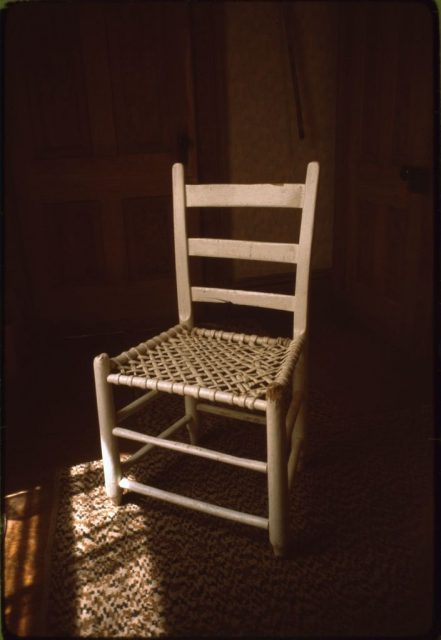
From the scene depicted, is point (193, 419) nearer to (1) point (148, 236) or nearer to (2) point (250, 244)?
(2) point (250, 244)

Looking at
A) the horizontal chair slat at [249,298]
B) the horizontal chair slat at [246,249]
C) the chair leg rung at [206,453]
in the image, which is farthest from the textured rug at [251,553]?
the horizontal chair slat at [246,249]

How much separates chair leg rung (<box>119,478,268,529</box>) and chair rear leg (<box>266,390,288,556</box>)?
40 mm

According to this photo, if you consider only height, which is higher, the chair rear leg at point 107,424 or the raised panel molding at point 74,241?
the raised panel molding at point 74,241

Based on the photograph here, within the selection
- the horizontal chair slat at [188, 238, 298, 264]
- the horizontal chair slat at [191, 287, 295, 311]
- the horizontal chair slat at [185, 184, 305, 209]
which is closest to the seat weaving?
the horizontal chair slat at [191, 287, 295, 311]

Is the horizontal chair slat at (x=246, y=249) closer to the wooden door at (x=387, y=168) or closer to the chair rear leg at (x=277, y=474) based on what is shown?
the chair rear leg at (x=277, y=474)

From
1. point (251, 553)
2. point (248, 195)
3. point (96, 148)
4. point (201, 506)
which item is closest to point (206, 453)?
point (201, 506)

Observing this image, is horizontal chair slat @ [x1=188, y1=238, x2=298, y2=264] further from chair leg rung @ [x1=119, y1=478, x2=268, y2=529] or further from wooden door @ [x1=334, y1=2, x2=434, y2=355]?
wooden door @ [x1=334, y1=2, x2=434, y2=355]

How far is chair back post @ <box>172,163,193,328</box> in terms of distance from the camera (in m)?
1.58

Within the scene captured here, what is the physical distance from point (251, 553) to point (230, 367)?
0.51 m

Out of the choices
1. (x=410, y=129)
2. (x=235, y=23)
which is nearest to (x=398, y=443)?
(x=410, y=129)

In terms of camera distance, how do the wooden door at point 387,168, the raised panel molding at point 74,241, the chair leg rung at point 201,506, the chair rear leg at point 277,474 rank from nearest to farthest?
1. the chair rear leg at point 277,474
2. the chair leg rung at point 201,506
3. the wooden door at point 387,168
4. the raised panel molding at point 74,241

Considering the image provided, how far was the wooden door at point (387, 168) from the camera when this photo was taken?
2238 mm

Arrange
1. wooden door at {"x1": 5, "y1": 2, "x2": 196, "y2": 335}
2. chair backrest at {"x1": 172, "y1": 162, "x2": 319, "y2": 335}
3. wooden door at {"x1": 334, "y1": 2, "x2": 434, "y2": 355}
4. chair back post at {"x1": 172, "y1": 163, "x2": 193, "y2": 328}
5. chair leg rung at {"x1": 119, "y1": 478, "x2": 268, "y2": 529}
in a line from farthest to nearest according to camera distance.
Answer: wooden door at {"x1": 5, "y1": 2, "x2": 196, "y2": 335} → wooden door at {"x1": 334, "y1": 2, "x2": 434, "y2": 355} → chair back post at {"x1": 172, "y1": 163, "x2": 193, "y2": 328} → chair backrest at {"x1": 172, "y1": 162, "x2": 319, "y2": 335} → chair leg rung at {"x1": 119, "y1": 478, "x2": 268, "y2": 529}

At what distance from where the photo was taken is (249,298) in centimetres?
157
